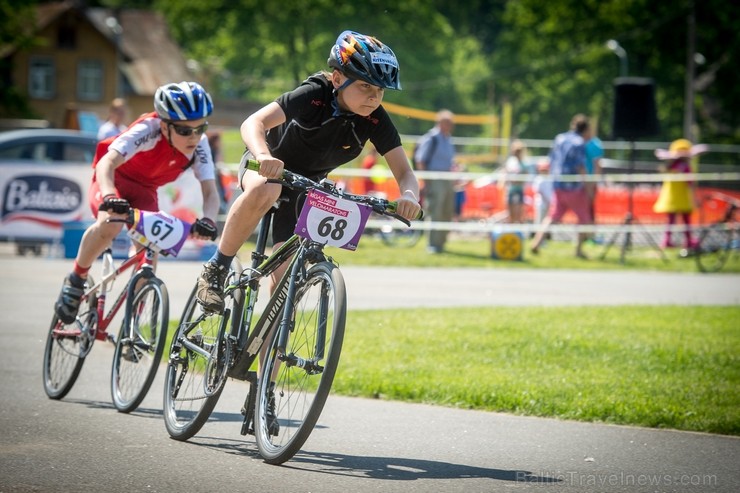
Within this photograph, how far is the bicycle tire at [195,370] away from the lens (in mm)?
6777

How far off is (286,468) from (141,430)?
138 centimetres

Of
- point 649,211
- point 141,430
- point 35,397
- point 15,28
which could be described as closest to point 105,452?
point 141,430

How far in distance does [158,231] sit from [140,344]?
0.69m

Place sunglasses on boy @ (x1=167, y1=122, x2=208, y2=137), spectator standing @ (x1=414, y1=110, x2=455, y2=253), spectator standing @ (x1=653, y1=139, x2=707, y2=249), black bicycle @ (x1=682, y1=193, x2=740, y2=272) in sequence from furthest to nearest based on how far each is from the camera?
spectator standing @ (x1=653, y1=139, x2=707, y2=249) < spectator standing @ (x1=414, y1=110, x2=455, y2=253) < black bicycle @ (x1=682, y1=193, x2=740, y2=272) < sunglasses on boy @ (x1=167, y1=122, x2=208, y2=137)

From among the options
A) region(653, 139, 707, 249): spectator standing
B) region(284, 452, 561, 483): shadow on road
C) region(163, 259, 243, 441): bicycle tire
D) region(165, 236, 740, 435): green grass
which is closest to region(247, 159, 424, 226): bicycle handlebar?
region(163, 259, 243, 441): bicycle tire

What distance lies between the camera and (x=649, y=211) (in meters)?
28.9

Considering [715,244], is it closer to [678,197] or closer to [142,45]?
[678,197]

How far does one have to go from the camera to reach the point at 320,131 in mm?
6711

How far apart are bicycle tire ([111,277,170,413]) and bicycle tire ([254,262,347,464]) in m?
1.40

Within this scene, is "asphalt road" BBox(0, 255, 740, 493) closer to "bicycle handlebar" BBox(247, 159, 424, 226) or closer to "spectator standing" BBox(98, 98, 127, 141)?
"bicycle handlebar" BBox(247, 159, 424, 226)

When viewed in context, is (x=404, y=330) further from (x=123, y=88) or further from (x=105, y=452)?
(x=123, y=88)

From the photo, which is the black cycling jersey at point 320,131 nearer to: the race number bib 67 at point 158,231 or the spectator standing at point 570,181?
the race number bib 67 at point 158,231

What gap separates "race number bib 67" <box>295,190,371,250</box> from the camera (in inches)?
243

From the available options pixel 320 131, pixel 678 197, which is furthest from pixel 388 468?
pixel 678 197
